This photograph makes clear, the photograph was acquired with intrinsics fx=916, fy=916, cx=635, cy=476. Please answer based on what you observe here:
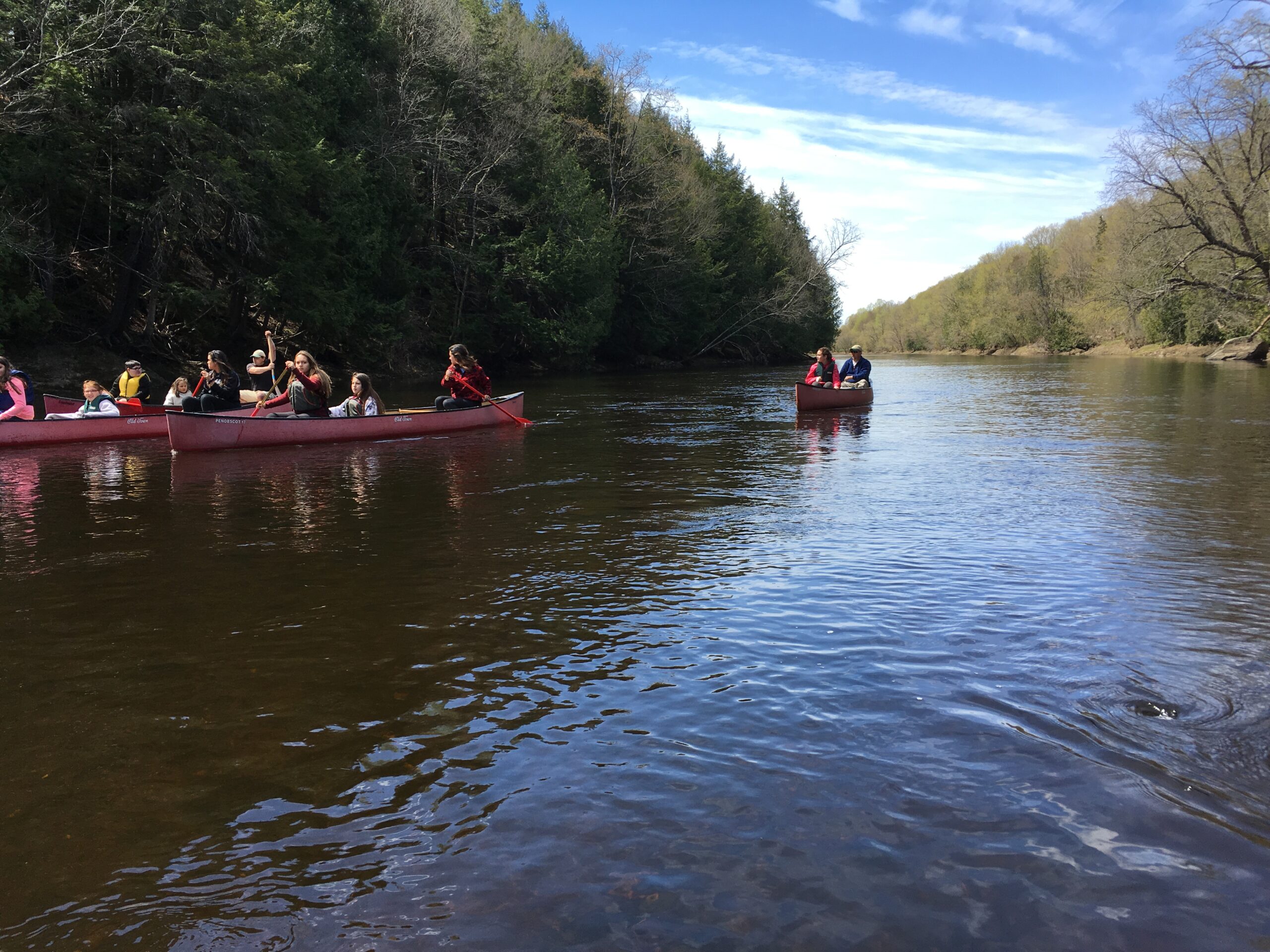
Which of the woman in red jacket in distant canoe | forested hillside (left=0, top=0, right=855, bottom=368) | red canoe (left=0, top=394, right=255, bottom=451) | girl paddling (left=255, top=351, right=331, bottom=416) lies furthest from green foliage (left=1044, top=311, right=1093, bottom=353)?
red canoe (left=0, top=394, right=255, bottom=451)

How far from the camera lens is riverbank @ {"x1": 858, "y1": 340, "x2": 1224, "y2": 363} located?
5778 centimetres

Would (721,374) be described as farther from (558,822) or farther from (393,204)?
(558,822)

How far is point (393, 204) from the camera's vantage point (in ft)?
108

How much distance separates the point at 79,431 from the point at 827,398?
15646mm

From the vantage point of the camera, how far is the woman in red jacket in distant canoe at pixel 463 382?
18062mm

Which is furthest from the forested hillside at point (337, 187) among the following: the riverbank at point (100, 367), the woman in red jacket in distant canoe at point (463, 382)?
the woman in red jacket in distant canoe at point (463, 382)

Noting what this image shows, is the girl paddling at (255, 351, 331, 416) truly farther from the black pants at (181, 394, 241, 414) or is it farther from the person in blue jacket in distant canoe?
the person in blue jacket in distant canoe

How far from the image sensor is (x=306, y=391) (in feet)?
51.9

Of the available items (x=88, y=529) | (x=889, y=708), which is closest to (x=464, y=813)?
(x=889, y=708)

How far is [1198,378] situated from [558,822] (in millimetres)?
39089

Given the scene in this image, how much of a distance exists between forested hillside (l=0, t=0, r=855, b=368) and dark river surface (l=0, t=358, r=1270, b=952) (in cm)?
1582

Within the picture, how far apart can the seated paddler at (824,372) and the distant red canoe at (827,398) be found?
0.57 ft

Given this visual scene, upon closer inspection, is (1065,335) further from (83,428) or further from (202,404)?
(83,428)

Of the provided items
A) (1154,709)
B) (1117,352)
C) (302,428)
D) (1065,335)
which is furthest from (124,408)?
(1065,335)
